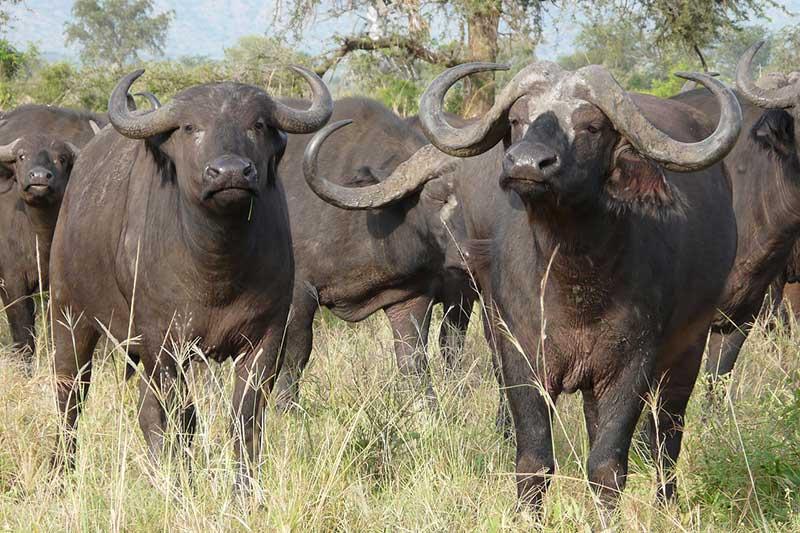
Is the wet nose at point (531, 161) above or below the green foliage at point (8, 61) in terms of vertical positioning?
above

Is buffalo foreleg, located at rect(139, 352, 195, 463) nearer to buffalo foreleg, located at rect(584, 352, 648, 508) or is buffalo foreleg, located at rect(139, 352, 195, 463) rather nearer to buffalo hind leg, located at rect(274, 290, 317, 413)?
buffalo foreleg, located at rect(584, 352, 648, 508)

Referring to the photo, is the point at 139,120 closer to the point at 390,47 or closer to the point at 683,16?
the point at 390,47

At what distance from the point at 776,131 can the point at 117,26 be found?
55.1 metres

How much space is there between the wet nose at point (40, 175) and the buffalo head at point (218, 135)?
2686 millimetres

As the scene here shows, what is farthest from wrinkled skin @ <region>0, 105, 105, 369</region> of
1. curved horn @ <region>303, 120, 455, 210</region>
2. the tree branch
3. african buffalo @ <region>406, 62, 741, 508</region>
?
the tree branch

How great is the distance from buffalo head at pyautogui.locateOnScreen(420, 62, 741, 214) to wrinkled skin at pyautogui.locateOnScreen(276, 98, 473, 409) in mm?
2656

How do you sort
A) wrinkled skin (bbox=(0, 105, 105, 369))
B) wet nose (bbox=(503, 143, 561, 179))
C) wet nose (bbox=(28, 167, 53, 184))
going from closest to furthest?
1. wet nose (bbox=(503, 143, 561, 179))
2. wet nose (bbox=(28, 167, 53, 184))
3. wrinkled skin (bbox=(0, 105, 105, 369))

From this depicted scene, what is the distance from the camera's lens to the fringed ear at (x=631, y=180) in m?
4.39

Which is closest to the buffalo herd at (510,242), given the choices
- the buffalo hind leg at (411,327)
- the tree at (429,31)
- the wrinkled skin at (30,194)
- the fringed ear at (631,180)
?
the fringed ear at (631,180)

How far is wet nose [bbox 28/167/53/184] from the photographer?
784 cm

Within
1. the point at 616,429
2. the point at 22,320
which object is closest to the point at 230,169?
the point at 616,429

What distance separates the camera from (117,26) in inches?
2304

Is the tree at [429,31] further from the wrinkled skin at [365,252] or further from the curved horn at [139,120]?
the curved horn at [139,120]

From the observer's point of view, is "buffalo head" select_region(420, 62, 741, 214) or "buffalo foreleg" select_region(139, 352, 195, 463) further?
"buffalo foreleg" select_region(139, 352, 195, 463)
